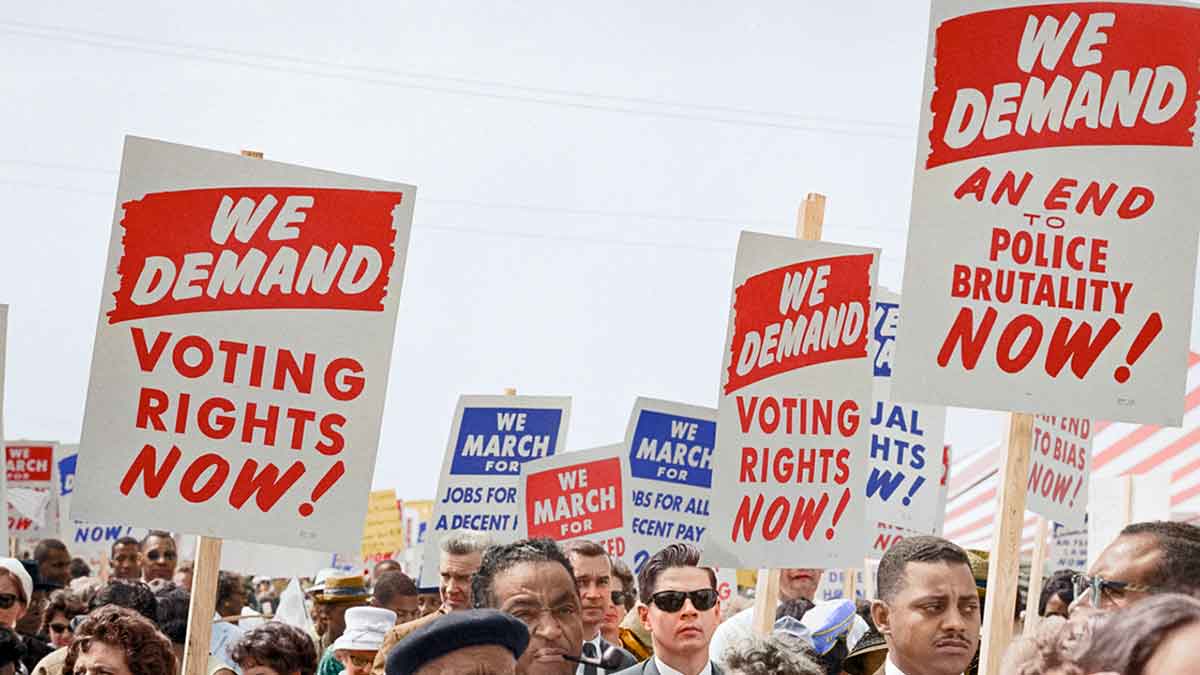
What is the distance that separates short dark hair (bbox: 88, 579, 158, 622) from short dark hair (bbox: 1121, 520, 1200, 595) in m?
5.33

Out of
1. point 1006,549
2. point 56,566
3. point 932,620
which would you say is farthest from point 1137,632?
point 56,566

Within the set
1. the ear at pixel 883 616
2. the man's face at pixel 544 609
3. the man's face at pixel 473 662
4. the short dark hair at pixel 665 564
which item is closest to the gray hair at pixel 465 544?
the short dark hair at pixel 665 564

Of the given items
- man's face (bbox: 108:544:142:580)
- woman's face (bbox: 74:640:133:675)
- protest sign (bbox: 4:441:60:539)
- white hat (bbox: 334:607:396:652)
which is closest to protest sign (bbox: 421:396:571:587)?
man's face (bbox: 108:544:142:580)

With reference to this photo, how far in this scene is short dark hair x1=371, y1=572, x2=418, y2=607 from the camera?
10508mm

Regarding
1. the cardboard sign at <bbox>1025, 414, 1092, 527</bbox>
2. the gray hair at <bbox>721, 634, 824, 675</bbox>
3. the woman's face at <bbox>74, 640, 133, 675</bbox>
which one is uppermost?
the cardboard sign at <bbox>1025, 414, 1092, 527</bbox>

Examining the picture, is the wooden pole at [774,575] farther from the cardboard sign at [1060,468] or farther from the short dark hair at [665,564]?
the cardboard sign at [1060,468]

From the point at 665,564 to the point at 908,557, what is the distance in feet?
3.73

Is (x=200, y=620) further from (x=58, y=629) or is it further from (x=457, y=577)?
(x=58, y=629)

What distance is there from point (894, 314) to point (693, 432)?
9.64 ft

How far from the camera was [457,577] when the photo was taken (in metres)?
9.41

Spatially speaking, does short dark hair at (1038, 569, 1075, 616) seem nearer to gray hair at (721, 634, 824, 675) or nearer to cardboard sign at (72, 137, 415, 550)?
cardboard sign at (72, 137, 415, 550)

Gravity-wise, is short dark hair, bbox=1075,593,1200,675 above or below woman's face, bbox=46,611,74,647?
above

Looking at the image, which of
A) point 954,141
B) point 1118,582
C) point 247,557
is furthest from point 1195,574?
point 247,557

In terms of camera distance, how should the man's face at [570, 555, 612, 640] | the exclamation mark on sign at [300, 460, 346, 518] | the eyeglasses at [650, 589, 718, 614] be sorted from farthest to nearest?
the man's face at [570, 555, 612, 640] < the eyeglasses at [650, 589, 718, 614] < the exclamation mark on sign at [300, 460, 346, 518]
